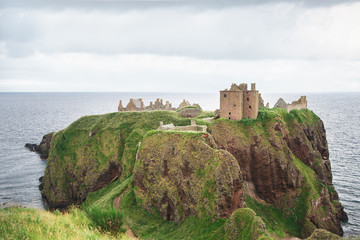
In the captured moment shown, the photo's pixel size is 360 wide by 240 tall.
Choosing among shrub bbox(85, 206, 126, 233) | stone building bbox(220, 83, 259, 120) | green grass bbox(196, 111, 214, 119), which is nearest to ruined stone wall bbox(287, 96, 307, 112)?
stone building bbox(220, 83, 259, 120)

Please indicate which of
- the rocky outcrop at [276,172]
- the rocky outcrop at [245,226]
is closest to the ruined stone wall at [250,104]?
the rocky outcrop at [276,172]

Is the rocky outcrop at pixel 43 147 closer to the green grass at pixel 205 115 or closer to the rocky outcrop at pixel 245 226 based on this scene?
the green grass at pixel 205 115

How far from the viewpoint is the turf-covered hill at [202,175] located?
44.8 m

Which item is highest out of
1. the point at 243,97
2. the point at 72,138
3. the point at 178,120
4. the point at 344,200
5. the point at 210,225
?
the point at 243,97

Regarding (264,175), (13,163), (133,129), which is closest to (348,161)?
(264,175)

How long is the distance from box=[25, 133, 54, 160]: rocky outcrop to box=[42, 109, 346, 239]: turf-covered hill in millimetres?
22003

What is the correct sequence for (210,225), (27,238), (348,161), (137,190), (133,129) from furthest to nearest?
(348,161) < (133,129) < (137,190) < (210,225) < (27,238)

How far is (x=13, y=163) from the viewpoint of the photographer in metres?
103

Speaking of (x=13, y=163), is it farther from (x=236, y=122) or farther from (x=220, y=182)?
(x=220, y=182)

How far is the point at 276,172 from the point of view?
62969 millimetres

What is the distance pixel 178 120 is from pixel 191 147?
31606 millimetres

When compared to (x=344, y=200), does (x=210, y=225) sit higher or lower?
higher

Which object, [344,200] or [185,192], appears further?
[344,200]

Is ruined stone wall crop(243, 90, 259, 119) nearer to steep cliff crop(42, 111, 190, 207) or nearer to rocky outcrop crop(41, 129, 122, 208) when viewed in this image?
steep cliff crop(42, 111, 190, 207)
